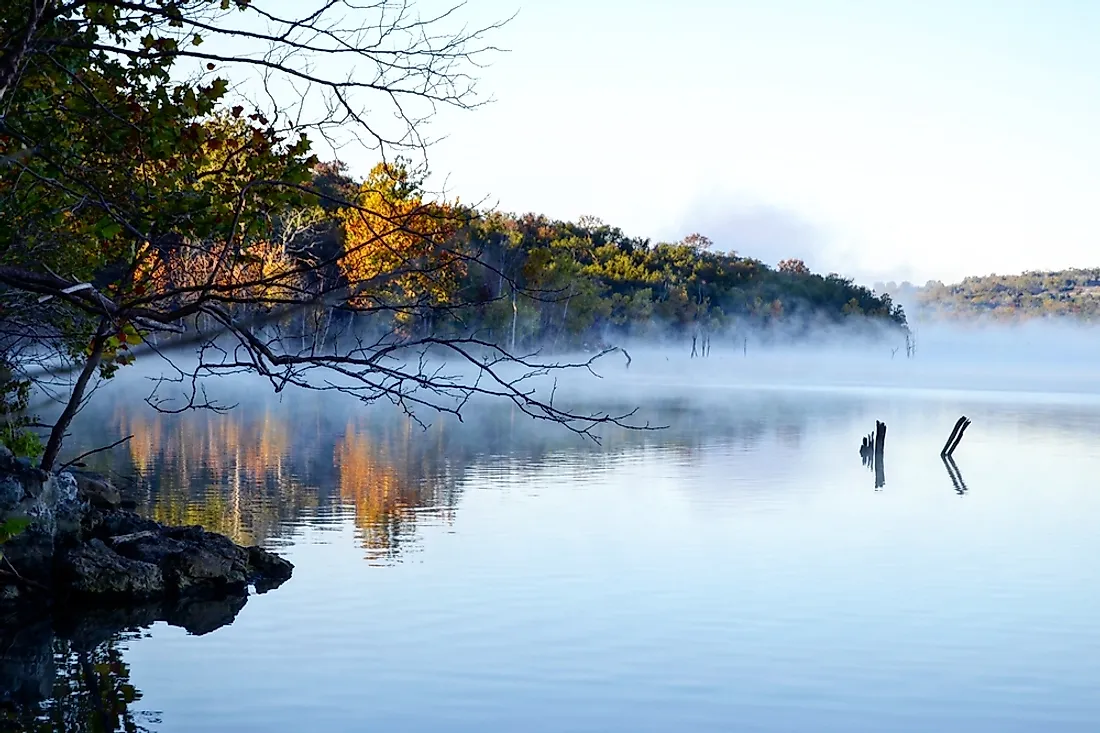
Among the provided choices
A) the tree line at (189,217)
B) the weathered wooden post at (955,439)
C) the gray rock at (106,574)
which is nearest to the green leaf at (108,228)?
the tree line at (189,217)

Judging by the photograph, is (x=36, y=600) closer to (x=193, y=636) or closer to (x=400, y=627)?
(x=193, y=636)

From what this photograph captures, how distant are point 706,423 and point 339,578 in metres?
26.3

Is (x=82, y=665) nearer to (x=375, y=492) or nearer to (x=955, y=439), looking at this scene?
(x=375, y=492)

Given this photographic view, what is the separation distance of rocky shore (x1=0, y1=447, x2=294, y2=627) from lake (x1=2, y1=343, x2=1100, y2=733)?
0.70 metres

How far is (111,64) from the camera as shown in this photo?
28.4 feet

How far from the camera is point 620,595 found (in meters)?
15.4

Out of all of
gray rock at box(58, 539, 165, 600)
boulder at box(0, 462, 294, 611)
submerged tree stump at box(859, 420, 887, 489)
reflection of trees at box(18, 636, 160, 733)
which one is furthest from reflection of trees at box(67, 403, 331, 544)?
submerged tree stump at box(859, 420, 887, 489)

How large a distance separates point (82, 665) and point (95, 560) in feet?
7.61

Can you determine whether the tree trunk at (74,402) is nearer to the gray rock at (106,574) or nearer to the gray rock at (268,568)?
the gray rock at (106,574)

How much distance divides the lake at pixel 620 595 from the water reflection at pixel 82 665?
5 cm

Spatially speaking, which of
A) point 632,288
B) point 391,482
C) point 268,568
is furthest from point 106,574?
point 632,288

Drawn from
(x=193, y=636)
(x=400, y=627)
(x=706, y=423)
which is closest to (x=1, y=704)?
(x=193, y=636)

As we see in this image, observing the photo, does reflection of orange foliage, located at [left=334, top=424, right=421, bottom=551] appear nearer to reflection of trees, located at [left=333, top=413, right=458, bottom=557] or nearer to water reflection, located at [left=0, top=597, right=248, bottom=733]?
reflection of trees, located at [left=333, top=413, right=458, bottom=557]

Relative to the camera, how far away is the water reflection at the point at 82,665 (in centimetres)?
1045
